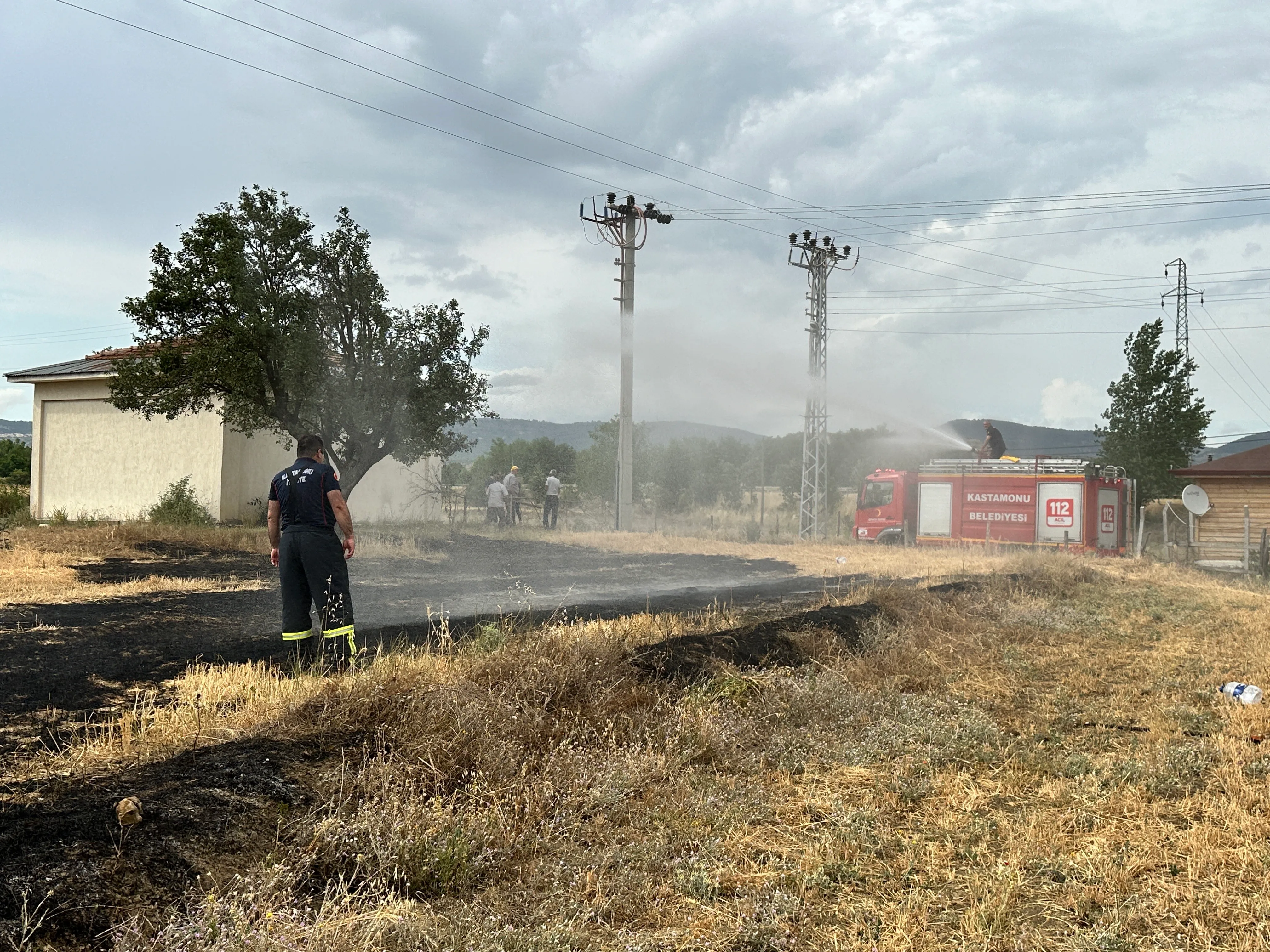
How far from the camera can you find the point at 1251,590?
54.0 ft

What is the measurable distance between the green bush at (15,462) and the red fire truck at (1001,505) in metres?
28.8

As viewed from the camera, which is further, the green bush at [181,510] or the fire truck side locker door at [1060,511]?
the fire truck side locker door at [1060,511]

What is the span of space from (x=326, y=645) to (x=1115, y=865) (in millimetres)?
5244

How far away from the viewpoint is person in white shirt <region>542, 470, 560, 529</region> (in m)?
26.9

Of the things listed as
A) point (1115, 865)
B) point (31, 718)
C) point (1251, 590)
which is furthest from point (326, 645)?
point (1251, 590)

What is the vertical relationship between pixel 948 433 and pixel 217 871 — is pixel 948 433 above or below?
above

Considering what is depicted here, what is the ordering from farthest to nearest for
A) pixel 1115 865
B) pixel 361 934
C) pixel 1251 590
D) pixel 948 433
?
pixel 948 433, pixel 1251 590, pixel 1115 865, pixel 361 934

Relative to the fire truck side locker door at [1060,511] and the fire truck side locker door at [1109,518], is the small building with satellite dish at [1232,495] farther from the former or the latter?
the fire truck side locker door at [1060,511]

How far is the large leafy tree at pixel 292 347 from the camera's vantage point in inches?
679

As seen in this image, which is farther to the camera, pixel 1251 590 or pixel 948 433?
pixel 948 433

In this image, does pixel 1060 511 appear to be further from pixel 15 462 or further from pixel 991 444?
pixel 15 462

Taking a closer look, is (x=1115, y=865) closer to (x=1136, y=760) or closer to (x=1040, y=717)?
(x=1136, y=760)

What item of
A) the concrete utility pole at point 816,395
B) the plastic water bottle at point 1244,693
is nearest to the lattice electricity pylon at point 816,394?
the concrete utility pole at point 816,395

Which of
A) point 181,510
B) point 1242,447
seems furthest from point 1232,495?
point 1242,447
